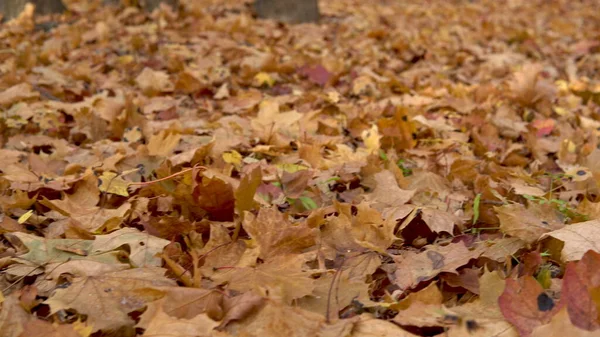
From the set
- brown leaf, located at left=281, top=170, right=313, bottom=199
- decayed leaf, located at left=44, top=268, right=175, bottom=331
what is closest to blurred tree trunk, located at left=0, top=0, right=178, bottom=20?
brown leaf, located at left=281, top=170, right=313, bottom=199

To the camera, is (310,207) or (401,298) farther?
(310,207)

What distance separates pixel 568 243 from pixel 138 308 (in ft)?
2.90

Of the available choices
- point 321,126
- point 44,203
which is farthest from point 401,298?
point 321,126

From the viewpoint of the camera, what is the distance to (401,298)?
1154 mm

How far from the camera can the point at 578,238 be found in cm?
122

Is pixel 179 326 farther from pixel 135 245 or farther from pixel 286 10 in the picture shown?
pixel 286 10

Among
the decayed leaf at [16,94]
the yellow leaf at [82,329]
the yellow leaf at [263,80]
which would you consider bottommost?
the yellow leaf at [263,80]

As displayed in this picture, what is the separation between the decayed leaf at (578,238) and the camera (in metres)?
1.19

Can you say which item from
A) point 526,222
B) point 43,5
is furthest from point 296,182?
point 43,5

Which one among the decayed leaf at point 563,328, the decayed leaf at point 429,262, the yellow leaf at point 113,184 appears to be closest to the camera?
the decayed leaf at point 563,328

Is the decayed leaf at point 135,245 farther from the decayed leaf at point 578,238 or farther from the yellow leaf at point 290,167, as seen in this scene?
the decayed leaf at point 578,238

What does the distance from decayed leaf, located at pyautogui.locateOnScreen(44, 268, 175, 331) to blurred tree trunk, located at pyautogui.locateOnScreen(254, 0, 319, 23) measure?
4354 mm

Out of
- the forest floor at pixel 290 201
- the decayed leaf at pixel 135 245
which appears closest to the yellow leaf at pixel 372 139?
the forest floor at pixel 290 201

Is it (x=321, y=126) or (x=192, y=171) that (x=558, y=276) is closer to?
(x=192, y=171)
